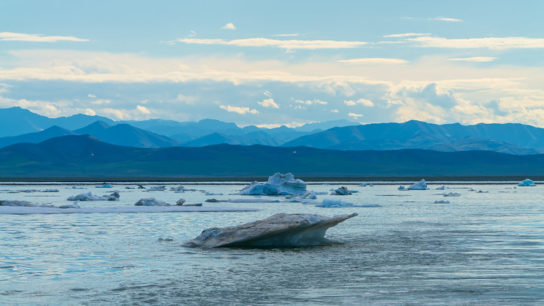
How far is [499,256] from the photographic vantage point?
763 inches

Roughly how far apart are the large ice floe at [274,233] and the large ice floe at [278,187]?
150 feet

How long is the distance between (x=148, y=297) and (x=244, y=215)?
23787 millimetres

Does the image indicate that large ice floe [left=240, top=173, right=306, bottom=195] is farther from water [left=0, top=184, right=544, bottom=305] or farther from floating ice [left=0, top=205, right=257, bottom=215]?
water [left=0, top=184, right=544, bottom=305]

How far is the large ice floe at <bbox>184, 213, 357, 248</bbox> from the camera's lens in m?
21.2

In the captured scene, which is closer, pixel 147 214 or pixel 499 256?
pixel 499 256

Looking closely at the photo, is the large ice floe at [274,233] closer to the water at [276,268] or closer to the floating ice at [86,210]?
the water at [276,268]

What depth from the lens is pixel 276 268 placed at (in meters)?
17.5

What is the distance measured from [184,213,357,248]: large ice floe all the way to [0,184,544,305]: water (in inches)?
21.9

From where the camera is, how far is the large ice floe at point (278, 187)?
2692 inches

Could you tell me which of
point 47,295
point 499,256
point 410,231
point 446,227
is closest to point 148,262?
point 47,295

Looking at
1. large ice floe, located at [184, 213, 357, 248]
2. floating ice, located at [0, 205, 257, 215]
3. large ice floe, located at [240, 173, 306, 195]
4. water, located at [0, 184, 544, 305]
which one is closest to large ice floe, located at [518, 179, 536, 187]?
large ice floe, located at [240, 173, 306, 195]

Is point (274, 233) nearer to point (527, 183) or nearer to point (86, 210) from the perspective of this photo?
point (86, 210)

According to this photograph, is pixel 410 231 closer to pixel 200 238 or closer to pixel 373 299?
pixel 200 238

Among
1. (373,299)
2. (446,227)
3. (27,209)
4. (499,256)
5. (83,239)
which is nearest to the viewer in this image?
(373,299)
